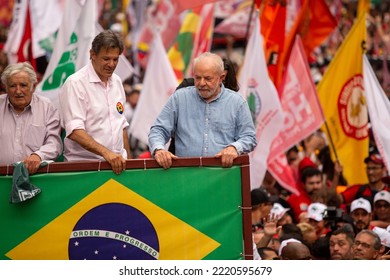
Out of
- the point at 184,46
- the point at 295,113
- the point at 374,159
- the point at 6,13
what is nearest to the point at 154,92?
the point at 295,113

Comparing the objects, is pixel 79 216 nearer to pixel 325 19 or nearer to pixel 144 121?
pixel 144 121

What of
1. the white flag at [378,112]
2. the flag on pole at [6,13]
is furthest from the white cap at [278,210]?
the flag on pole at [6,13]

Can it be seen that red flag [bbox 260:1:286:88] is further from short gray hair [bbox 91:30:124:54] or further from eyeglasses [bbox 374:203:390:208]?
short gray hair [bbox 91:30:124:54]

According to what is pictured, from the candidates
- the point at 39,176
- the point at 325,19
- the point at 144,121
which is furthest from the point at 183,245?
the point at 325,19

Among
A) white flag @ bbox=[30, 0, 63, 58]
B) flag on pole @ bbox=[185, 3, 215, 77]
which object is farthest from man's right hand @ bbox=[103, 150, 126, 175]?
flag on pole @ bbox=[185, 3, 215, 77]

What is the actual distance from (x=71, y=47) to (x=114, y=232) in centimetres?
390

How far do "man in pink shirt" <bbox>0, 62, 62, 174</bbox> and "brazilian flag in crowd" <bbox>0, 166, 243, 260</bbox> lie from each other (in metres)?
0.45

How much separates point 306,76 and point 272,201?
7.99ft

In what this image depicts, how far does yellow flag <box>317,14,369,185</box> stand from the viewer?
15828mm

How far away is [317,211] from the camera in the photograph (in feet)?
45.1

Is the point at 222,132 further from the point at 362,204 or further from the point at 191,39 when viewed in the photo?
the point at 191,39

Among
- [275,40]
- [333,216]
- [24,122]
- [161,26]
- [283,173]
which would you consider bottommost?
[333,216]

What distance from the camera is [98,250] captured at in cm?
942

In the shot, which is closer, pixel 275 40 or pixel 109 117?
pixel 109 117
